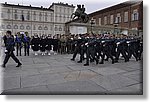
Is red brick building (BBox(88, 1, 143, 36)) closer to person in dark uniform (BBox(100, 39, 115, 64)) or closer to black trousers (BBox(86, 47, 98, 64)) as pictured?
person in dark uniform (BBox(100, 39, 115, 64))

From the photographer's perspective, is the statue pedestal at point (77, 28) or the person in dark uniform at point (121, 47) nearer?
the person in dark uniform at point (121, 47)

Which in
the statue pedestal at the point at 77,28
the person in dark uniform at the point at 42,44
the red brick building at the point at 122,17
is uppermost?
the red brick building at the point at 122,17

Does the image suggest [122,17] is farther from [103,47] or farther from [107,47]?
[103,47]

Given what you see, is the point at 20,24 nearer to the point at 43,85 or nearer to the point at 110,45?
the point at 110,45

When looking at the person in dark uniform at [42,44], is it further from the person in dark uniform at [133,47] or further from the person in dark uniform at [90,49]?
the person in dark uniform at [133,47]

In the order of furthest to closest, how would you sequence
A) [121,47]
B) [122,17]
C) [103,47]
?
[122,17] < [121,47] < [103,47]

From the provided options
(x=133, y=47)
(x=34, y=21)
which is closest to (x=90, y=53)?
(x=133, y=47)

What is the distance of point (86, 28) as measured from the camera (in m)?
18.3

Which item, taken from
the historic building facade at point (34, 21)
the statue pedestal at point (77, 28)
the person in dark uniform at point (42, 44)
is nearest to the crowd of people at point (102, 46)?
the person in dark uniform at point (42, 44)

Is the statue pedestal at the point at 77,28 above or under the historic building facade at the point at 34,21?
under

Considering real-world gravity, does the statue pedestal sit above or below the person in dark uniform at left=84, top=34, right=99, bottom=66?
above

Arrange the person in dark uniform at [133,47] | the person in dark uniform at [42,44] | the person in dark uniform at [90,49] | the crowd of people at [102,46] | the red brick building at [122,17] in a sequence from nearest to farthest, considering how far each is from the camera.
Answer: the person in dark uniform at [90,49] < the crowd of people at [102,46] < the person in dark uniform at [133,47] < the person in dark uniform at [42,44] < the red brick building at [122,17]

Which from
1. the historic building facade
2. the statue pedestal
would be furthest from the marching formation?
the historic building facade

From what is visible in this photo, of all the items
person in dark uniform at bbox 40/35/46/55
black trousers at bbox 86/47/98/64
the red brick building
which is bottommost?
black trousers at bbox 86/47/98/64
